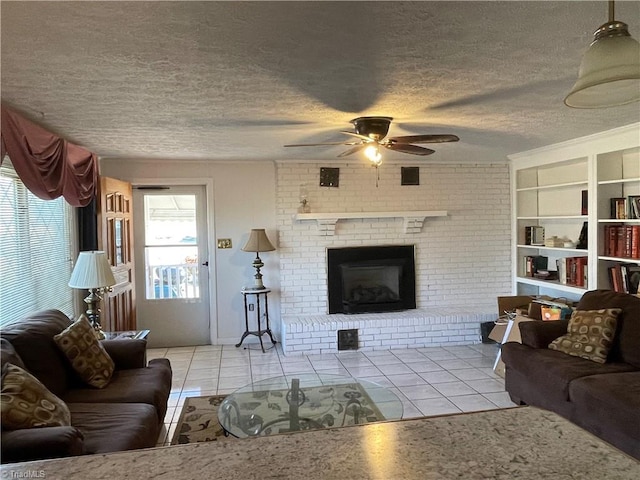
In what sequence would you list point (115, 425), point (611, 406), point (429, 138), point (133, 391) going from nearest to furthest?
point (115, 425), point (611, 406), point (133, 391), point (429, 138)

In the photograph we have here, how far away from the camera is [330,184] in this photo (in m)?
5.58

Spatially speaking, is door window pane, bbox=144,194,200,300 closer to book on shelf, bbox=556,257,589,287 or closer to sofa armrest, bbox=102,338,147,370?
sofa armrest, bbox=102,338,147,370

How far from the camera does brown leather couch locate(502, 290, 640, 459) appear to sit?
2.60 meters

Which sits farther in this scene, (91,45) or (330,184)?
(330,184)

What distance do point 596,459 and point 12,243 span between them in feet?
11.3

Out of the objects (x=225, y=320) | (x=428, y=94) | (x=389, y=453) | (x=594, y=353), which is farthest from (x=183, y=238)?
(x=389, y=453)

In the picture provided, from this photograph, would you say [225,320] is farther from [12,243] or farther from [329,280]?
[12,243]

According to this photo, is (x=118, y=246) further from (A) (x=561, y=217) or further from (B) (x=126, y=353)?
(A) (x=561, y=217)

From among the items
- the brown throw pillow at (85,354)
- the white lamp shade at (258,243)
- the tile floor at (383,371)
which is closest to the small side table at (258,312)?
the tile floor at (383,371)

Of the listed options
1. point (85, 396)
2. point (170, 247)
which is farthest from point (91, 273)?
point (170, 247)

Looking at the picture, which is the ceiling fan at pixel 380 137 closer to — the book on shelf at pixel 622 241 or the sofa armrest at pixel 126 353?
the sofa armrest at pixel 126 353

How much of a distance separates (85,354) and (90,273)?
0.74m

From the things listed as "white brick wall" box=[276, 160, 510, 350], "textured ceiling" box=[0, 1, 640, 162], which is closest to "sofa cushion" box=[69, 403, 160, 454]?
"textured ceiling" box=[0, 1, 640, 162]

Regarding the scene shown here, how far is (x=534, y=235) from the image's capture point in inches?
220
